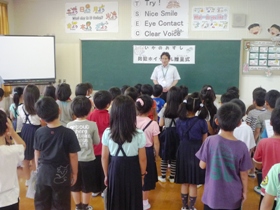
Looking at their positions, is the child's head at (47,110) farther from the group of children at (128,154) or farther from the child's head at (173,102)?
the child's head at (173,102)

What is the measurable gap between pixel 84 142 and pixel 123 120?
1.87 feet

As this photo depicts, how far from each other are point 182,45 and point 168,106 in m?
2.86

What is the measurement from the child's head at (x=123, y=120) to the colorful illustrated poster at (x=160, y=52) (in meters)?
3.87

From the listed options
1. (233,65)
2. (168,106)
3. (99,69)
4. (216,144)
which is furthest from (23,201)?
(233,65)

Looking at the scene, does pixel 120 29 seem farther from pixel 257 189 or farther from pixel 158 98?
pixel 257 189

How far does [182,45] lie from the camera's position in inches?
225

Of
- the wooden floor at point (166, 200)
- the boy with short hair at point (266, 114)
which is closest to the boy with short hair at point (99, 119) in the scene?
the wooden floor at point (166, 200)

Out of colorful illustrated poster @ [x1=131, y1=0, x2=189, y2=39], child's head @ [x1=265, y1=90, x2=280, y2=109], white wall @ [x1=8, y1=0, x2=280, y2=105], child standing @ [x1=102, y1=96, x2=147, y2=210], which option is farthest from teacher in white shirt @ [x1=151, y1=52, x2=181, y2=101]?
child standing @ [x1=102, y1=96, x2=147, y2=210]

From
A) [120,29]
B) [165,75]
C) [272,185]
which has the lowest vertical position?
[272,185]

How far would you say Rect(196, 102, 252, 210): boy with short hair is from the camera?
1923 millimetres

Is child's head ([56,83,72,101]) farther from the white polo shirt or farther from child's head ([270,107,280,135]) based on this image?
the white polo shirt

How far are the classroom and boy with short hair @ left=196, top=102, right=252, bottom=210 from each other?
3.87m

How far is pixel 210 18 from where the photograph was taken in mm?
5566

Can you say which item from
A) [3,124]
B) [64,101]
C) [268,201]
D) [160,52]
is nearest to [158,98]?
[64,101]
